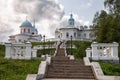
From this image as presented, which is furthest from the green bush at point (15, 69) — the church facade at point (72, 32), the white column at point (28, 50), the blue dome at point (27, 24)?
the blue dome at point (27, 24)

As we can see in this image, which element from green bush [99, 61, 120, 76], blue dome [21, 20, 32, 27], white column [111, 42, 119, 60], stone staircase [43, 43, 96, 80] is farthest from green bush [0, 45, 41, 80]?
blue dome [21, 20, 32, 27]

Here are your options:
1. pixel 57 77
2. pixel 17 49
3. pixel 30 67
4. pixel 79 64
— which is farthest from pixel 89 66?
pixel 17 49

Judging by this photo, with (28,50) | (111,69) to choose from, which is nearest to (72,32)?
(28,50)

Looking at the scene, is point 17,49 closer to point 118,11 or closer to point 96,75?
point 96,75

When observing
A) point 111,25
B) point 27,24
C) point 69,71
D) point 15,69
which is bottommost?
point 69,71

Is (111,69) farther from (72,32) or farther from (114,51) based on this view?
(72,32)

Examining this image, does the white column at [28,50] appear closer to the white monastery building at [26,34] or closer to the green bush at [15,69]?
the green bush at [15,69]

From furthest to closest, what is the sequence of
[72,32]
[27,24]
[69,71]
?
[27,24]
[72,32]
[69,71]

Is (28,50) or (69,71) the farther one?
(28,50)

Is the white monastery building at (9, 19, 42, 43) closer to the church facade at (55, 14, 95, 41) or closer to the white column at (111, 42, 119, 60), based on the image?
the church facade at (55, 14, 95, 41)

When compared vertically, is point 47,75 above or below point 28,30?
below

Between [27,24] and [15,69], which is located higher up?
[27,24]

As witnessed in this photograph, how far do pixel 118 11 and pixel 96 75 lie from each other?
72.3ft

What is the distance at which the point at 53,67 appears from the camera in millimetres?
17844
